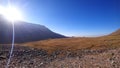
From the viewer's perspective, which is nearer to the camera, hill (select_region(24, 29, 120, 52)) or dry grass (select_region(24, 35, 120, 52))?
hill (select_region(24, 29, 120, 52))

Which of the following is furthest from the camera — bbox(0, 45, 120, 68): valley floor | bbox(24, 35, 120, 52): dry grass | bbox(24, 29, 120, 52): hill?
bbox(24, 35, 120, 52): dry grass

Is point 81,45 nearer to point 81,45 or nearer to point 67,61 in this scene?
point 81,45

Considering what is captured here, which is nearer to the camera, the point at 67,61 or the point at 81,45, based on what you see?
the point at 67,61

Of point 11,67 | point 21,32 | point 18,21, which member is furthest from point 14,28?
point 11,67

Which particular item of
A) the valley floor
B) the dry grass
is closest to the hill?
the dry grass

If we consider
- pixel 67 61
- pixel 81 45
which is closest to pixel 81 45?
pixel 81 45

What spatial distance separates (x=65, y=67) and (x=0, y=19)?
477ft

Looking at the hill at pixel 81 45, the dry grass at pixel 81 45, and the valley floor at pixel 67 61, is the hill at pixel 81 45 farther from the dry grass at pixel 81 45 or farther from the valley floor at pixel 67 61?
the valley floor at pixel 67 61

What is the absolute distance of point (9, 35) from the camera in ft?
458

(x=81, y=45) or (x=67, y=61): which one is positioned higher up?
(x=81, y=45)

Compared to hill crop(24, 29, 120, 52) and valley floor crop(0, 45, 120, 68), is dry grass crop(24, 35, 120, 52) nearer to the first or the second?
hill crop(24, 29, 120, 52)

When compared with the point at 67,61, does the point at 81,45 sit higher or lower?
higher

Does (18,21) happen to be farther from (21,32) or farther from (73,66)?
(73,66)

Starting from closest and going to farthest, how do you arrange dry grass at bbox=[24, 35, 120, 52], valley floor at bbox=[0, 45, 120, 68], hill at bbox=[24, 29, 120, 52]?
1. valley floor at bbox=[0, 45, 120, 68]
2. hill at bbox=[24, 29, 120, 52]
3. dry grass at bbox=[24, 35, 120, 52]
